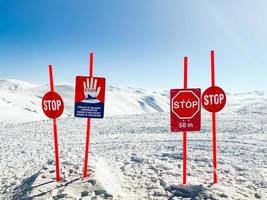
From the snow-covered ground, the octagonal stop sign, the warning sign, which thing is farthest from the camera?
the warning sign

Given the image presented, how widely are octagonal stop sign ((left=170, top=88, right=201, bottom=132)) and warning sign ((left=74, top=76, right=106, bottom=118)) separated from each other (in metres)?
1.59

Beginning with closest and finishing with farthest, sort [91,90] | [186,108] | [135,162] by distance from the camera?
1. [186,108]
2. [91,90]
3. [135,162]

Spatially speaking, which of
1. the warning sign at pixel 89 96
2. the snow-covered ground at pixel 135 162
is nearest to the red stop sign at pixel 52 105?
the warning sign at pixel 89 96

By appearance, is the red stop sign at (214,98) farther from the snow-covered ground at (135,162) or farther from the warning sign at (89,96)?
the warning sign at (89,96)

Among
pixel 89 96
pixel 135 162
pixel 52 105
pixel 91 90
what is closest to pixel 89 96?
pixel 89 96

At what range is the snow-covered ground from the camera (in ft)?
22.2

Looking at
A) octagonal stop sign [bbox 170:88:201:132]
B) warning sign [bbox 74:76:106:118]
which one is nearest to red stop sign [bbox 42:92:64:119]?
warning sign [bbox 74:76:106:118]

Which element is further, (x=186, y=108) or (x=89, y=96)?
(x=89, y=96)

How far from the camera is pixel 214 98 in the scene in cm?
711

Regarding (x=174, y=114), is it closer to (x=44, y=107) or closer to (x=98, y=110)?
(x=98, y=110)

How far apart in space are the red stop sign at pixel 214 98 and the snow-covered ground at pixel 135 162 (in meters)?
1.68

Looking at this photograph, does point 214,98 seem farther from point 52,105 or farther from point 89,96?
point 52,105

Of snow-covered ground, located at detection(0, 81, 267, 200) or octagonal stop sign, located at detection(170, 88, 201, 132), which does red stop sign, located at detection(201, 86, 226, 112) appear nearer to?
octagonal stop sign, located at detection(170, 88, 201, 132)

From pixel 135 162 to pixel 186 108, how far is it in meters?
3.30
